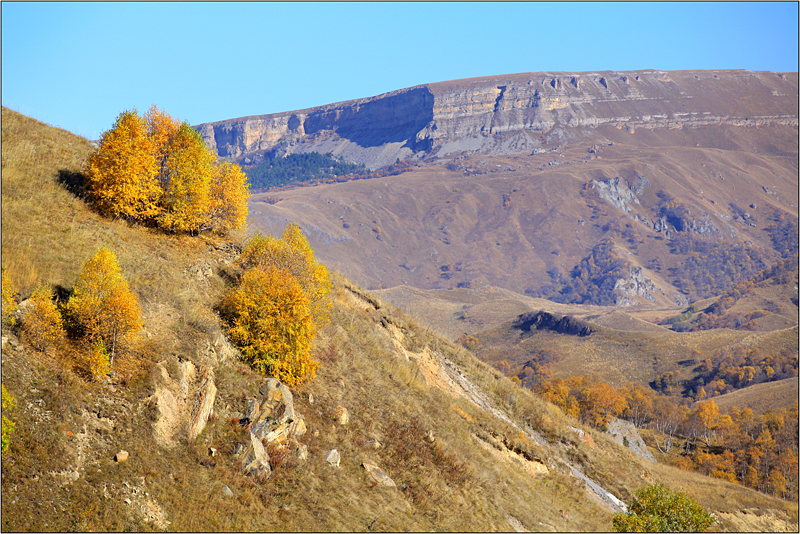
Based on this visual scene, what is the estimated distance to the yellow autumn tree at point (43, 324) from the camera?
1506cm

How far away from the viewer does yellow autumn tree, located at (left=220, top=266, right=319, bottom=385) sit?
20.0m

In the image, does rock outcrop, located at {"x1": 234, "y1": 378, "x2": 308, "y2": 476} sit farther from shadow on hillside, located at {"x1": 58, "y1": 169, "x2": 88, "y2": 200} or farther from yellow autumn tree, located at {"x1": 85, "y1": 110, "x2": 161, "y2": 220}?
shadow on hillside, located at {"x1": 58, "y1": 169, "x2": 88, "y2": 200}

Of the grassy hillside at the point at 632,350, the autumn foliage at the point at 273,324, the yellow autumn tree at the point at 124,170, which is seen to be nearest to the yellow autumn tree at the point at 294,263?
the autumn foliage at the point at 273,324

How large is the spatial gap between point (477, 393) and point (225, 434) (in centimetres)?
1812

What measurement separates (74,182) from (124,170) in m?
2.83

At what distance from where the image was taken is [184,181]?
24094 millimetres

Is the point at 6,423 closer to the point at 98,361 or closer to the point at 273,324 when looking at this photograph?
the point at 98,361

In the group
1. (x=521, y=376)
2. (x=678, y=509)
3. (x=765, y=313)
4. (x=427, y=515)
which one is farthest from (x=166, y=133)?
(x=765, y=313)

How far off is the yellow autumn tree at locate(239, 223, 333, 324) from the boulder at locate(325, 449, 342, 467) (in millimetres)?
5965

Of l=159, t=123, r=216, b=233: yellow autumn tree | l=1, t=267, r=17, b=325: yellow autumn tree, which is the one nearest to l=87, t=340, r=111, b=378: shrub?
l=1, t=267, r=17, b=325: yellow autumn tree

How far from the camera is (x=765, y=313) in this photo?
197 metres

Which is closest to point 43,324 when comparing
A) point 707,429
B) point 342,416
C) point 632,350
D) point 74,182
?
point 342,416

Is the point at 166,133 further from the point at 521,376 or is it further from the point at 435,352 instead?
the point at 521,376

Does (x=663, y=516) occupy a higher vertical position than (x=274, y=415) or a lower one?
lower
